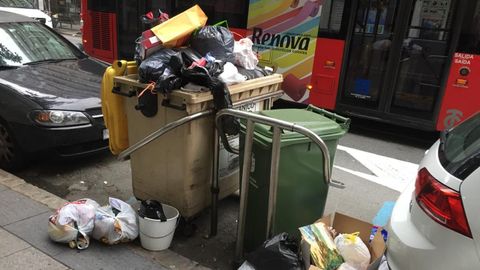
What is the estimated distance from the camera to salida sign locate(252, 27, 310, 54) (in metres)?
6.60

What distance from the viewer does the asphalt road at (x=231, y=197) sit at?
337 centimetres

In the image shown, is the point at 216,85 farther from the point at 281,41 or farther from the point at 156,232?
the point at 281,41

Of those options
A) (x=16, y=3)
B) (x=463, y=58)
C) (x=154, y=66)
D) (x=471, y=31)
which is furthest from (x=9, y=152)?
(x=16, y=3)

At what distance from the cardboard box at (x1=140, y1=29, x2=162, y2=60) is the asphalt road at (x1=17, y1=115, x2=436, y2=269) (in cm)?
143

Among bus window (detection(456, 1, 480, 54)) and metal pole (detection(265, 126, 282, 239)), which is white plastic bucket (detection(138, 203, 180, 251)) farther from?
bus window (detection(456, 1, 480, 54))

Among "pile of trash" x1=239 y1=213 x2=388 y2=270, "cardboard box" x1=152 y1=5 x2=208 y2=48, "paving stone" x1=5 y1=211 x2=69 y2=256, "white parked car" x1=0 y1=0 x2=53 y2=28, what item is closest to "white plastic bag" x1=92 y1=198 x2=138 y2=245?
"paving stone" x1=5 y1=211 x2=69 y2=256

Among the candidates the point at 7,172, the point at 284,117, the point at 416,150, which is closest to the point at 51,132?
the point at 7,172

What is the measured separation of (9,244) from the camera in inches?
117

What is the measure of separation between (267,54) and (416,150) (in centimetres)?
273

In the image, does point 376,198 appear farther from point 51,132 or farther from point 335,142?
point 51,132

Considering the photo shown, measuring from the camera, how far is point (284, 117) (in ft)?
9.66

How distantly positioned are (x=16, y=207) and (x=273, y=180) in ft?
7.19

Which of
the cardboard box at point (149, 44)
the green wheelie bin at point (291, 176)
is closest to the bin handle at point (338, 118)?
the green wheelie bin at point (291, 176)

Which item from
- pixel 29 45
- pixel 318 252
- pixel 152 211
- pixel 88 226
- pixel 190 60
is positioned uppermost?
pixel 190 60
